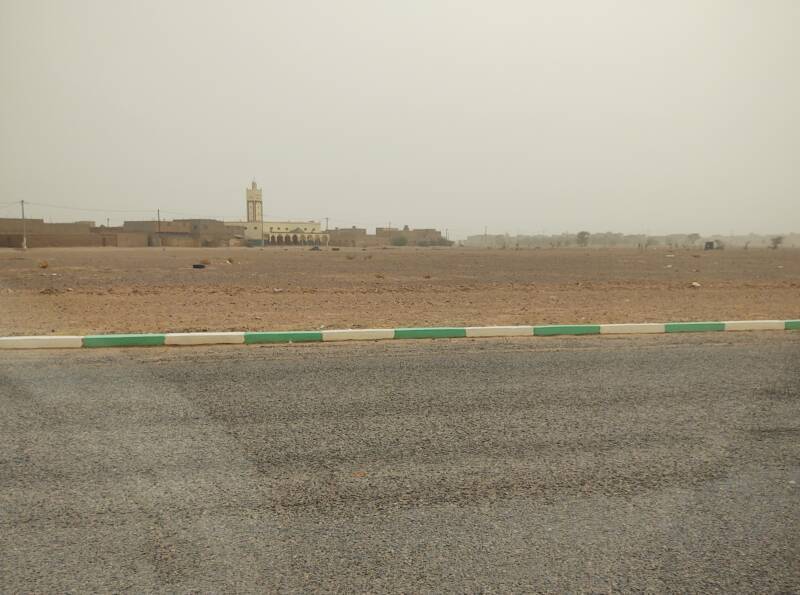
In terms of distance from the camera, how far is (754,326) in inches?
423

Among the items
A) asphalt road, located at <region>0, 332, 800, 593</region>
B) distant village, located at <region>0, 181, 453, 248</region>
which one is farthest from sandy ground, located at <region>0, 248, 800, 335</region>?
distant village, located at <region>0, 181, 453, 248</region>

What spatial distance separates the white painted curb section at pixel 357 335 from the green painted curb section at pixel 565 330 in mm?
2556

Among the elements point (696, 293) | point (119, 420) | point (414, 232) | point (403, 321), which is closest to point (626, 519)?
point (119, 420)

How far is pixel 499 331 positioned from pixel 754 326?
4.86 metres

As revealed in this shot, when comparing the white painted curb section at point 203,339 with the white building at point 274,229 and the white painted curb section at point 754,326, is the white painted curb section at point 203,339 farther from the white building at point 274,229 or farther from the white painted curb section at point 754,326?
the white building at point 274,229

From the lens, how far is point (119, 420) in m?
5.11

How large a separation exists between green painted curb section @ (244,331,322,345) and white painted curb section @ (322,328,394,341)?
157 mm

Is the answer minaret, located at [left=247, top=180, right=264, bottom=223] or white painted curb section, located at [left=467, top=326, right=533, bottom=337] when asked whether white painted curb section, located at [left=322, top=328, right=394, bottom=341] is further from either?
minaret, located at [left=247, top=180, right=264, bottom=223]

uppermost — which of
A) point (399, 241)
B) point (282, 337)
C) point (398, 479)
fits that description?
point (399, 241)

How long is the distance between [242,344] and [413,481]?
571cm

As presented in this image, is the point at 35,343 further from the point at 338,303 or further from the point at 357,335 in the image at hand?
the point at 338,303

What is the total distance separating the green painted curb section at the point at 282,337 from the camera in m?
9.16

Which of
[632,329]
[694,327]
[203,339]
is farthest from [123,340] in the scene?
[694,327]

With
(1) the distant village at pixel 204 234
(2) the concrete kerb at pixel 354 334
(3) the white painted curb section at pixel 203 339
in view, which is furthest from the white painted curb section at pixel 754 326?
(1) the distant village at pixel 204 234
